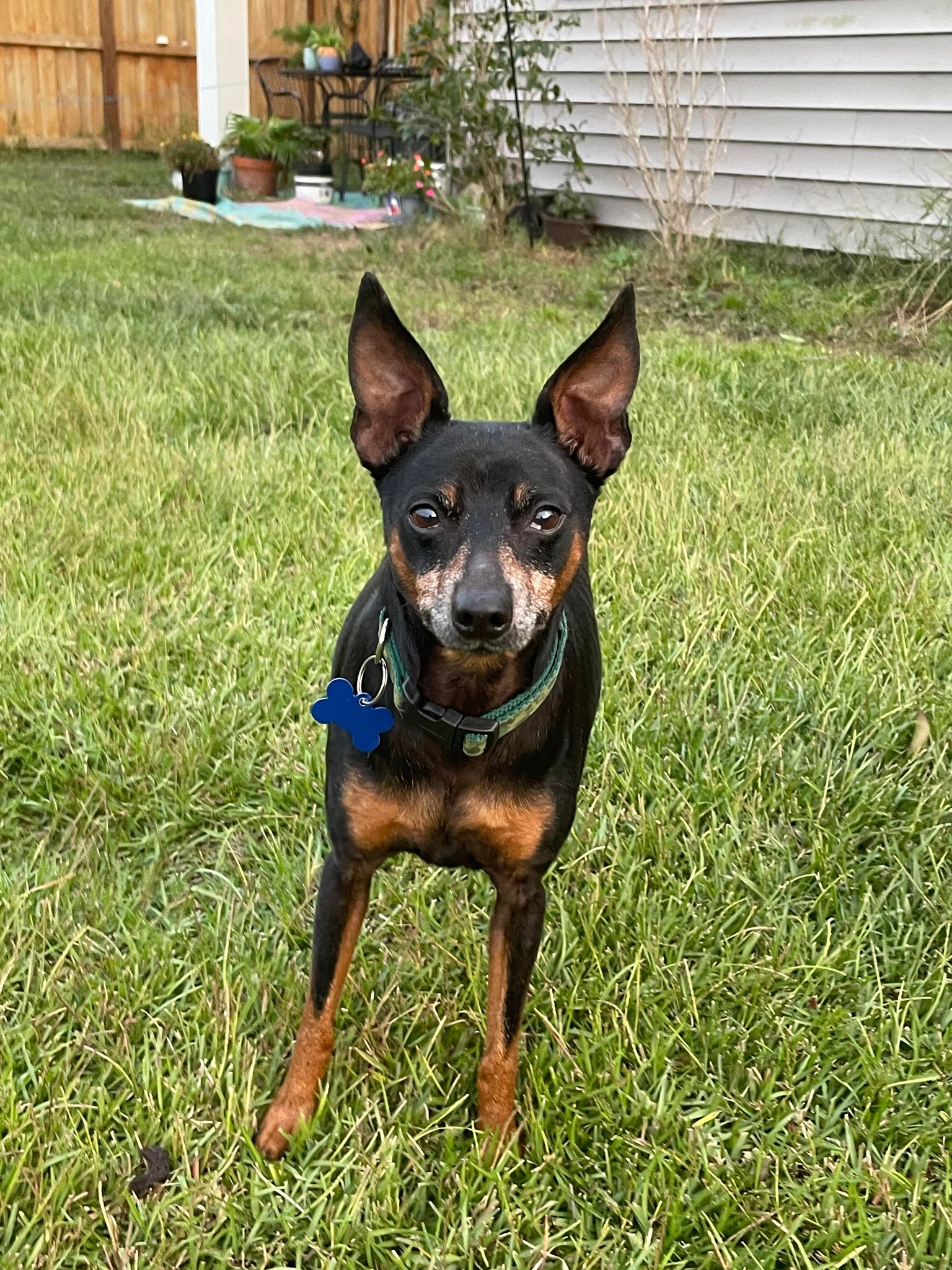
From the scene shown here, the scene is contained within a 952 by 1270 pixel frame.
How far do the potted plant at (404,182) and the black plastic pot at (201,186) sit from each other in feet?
5.11

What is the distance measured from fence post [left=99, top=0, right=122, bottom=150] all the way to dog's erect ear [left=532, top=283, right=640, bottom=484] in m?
15.7

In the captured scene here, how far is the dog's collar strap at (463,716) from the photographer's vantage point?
5.57ft

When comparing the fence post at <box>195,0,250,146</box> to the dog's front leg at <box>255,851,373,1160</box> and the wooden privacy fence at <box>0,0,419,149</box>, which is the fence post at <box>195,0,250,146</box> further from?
the dog's front leg at <box>255,851,373,1160</box>

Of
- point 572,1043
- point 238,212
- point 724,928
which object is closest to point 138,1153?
point 572,1043

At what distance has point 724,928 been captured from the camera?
2.23 meters

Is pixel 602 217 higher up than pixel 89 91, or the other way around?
pixel 89 91

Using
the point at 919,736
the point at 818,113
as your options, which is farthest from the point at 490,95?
the point at 919,736

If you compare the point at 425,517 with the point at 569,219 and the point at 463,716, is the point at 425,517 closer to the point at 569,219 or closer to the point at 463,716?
the point at 463,716

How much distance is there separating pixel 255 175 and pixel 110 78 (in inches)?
183

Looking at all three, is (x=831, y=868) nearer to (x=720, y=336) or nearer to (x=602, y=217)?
(x=720, y=336)

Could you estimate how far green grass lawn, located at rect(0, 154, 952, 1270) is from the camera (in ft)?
5.54

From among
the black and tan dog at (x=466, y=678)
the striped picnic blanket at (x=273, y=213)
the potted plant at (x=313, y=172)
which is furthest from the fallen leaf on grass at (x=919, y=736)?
the potted plant at (x=313, y=172)

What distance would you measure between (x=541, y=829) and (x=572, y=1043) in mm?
498

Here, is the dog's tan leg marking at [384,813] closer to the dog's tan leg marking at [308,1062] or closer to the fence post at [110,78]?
the dog's tan leg marking at [308,1062]
